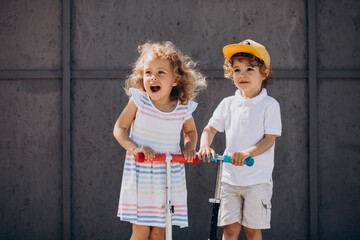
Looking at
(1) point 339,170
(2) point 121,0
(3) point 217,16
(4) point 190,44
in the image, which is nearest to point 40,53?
(2) point 121,0

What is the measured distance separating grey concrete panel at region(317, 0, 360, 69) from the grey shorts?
1.71 m

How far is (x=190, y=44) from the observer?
173 inches

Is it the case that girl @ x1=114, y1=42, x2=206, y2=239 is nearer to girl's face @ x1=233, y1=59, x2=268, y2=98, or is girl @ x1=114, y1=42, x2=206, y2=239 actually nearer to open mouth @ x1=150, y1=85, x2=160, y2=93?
open mouth @ x1=150, y1=85, x2=160, y2=93

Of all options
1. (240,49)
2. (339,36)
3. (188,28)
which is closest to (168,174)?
(240,49)

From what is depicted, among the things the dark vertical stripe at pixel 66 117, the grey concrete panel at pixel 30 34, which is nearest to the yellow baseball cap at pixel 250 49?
the dark vertical stripe at pixel 66 117

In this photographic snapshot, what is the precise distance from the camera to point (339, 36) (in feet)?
14.5

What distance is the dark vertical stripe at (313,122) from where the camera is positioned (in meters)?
4.37

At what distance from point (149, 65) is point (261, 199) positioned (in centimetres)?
118

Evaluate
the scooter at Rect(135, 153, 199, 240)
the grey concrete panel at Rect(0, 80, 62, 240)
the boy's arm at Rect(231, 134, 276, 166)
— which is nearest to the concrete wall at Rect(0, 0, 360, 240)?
the grey concrete panel at Rect(0, 80, 62, 240)

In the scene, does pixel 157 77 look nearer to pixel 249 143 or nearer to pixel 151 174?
pixel 151 174

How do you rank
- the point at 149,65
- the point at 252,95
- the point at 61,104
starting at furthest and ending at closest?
the point at 61,104
the point at 252,95
the point at 149,65

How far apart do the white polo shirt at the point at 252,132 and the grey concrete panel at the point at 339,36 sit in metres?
1.37

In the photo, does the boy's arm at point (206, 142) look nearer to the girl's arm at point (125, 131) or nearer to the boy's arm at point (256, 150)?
the boy's arm at point (256, 150)

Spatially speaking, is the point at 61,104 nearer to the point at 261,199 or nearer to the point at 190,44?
the point at 190,44
